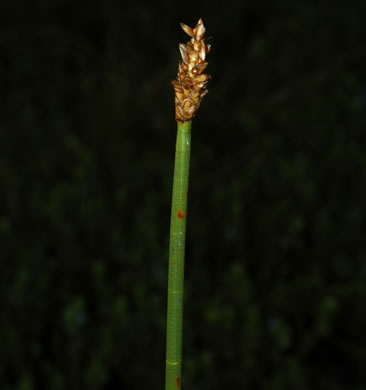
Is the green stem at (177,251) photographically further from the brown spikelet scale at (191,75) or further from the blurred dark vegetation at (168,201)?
the blurred dark vegetation at (168,201)

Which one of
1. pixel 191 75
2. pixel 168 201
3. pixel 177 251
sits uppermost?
pixel 191 75

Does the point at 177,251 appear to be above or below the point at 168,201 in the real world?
above

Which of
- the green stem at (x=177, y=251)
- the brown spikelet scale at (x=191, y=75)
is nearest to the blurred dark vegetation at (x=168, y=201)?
the green stem at (x=177, y=251)

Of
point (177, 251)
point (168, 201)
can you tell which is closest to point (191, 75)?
point (177, 251)

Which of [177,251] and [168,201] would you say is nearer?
[177,251]

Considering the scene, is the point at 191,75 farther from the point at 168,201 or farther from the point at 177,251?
the point at 168,201

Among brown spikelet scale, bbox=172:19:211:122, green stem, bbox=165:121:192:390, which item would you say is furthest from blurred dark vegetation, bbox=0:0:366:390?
brown spikelet scale, bbox=172:19:211:122
